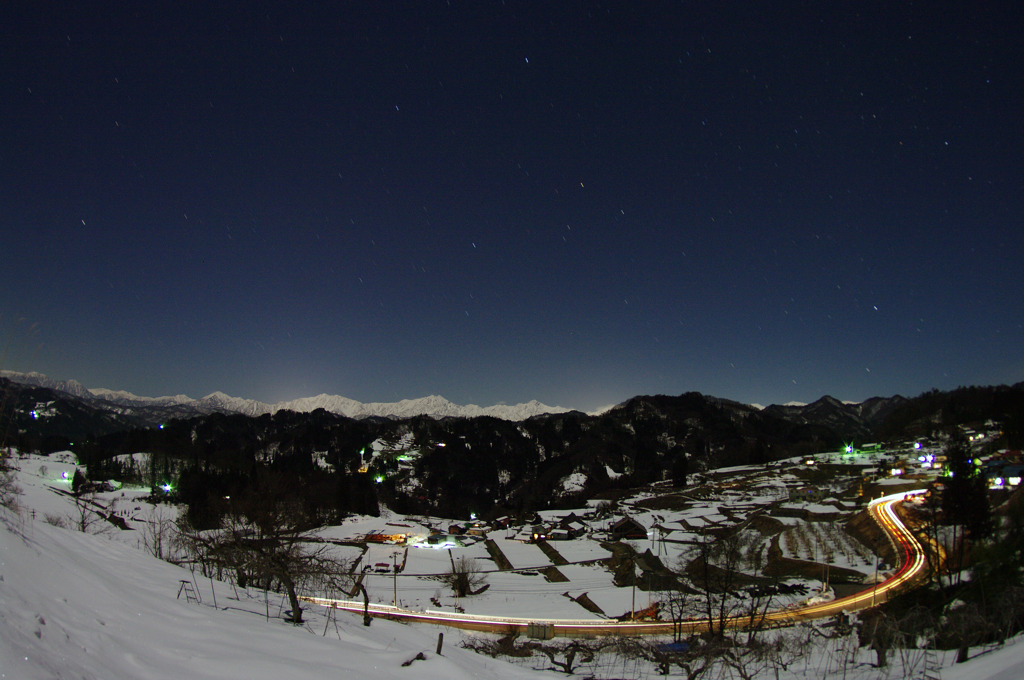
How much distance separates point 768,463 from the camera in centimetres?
13425

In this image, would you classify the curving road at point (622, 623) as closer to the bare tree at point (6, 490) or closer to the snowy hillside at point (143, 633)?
the bare tree at point (6, 490)

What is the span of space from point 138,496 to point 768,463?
147m

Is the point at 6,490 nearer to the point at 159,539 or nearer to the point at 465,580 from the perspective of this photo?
the point at 159,539

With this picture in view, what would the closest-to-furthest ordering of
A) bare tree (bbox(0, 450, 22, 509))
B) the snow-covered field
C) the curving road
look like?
the snow-covered field
bare tree (bbox(0, 450, 22, 509))
the curving road

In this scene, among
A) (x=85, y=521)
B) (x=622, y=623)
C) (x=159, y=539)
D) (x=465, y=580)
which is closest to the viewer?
(x=159, y=539)

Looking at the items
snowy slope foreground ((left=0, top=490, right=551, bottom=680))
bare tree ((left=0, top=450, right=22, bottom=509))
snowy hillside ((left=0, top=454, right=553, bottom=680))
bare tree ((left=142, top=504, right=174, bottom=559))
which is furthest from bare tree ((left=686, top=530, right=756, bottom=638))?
bare tree ((left=0, top=450, right=22, bottom=509))

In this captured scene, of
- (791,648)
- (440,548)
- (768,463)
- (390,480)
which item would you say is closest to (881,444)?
(768,463)

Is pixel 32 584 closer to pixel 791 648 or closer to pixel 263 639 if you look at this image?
pixel 263 639

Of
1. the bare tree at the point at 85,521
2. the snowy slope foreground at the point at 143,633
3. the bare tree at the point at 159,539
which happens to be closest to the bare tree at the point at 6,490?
the snowy slope foreground at the point at 143,633

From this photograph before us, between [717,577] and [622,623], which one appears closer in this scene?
[622,623]

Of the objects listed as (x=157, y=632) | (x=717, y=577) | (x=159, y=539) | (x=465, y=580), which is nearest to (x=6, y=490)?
(x=157, y=632)

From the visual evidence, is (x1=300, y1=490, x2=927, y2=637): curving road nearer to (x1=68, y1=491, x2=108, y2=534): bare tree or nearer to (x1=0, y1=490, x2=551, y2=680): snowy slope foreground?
(x1=68, y1=491, x2=108, y2=534): bare tree

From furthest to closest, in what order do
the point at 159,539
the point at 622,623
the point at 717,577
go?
the point at 717,577 < the point at 622,623 < the point at 159,539

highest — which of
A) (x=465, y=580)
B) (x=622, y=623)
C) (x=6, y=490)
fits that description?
(x=6, y=490)
